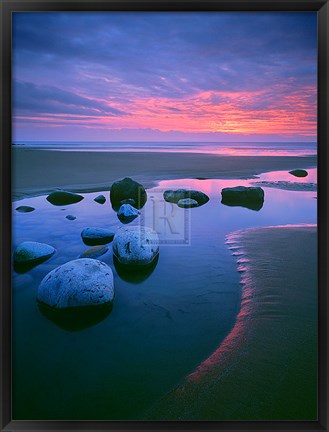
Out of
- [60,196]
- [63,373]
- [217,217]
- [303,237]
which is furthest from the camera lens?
[60,196]

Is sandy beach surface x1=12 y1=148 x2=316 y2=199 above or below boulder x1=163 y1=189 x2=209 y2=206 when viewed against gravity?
above

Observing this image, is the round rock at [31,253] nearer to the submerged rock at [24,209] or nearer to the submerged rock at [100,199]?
the submerged rock at [24,209]

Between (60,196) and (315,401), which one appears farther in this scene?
(60,196)

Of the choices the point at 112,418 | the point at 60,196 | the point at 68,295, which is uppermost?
the point at 60,196

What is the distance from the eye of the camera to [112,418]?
193 cm

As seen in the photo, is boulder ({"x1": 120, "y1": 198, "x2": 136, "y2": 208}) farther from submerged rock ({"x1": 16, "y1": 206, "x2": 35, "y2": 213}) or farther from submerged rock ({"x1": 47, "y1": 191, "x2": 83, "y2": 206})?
submerged rock ({"x1": 16, "y1": 206, "x2": 35, "y2": 213})

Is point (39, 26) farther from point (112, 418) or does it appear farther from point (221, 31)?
point (112, 418)

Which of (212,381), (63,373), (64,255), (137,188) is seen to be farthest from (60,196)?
(212,381)

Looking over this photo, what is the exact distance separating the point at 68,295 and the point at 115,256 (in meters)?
0.99

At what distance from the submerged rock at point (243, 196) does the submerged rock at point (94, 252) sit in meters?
2.69

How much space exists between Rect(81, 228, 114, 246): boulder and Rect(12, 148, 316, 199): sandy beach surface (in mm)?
2762

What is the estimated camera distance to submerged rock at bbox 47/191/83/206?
19.0ft

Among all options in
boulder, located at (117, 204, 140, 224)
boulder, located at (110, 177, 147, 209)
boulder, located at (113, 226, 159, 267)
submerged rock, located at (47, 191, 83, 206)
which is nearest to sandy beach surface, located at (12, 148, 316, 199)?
submerged rock, located at (47, 191, 83, 206)

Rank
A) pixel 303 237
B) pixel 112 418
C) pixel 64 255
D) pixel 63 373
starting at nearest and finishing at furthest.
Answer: pixel 112 418 < pixel 63 373 < pixel 64 255 < pixel 303 237
